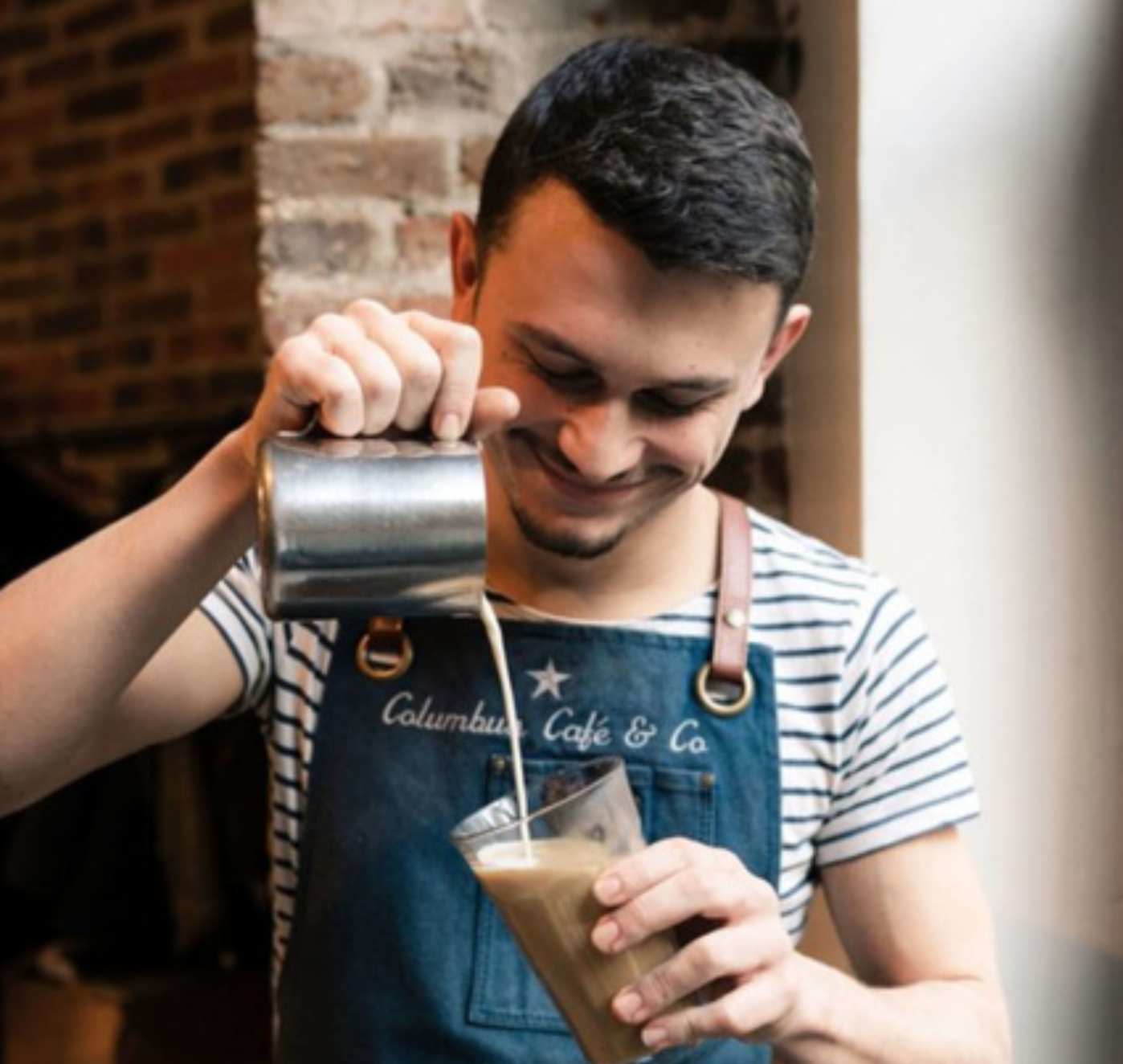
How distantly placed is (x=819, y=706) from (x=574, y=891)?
445 mm

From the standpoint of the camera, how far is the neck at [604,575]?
5.12ft

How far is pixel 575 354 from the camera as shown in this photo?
137 cm

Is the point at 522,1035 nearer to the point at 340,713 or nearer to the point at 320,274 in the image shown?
the point at 340,713

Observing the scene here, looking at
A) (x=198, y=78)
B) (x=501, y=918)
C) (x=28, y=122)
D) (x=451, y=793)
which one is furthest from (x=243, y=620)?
(x=28, y=122)

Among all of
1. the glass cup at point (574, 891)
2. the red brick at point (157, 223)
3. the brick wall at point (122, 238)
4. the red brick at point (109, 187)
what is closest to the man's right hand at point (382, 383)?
the glass cup at point (574, 891)

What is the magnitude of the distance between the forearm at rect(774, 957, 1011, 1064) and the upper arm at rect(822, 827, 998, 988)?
24mm

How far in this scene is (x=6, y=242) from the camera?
12.8 feet

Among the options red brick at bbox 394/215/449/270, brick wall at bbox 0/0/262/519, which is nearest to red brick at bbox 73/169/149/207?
brick wall at bbox 0/0/262/519

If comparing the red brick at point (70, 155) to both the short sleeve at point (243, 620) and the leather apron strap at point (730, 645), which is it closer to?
the short sleeve at point (243, 620)

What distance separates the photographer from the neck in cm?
156

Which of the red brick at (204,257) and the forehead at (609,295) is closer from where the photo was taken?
the forehead at (609,295)

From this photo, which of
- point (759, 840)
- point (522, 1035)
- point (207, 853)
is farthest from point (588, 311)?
point (207, 853)

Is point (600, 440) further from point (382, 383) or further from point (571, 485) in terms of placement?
point (382, 383)

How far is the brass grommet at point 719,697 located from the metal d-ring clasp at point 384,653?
25 cm
